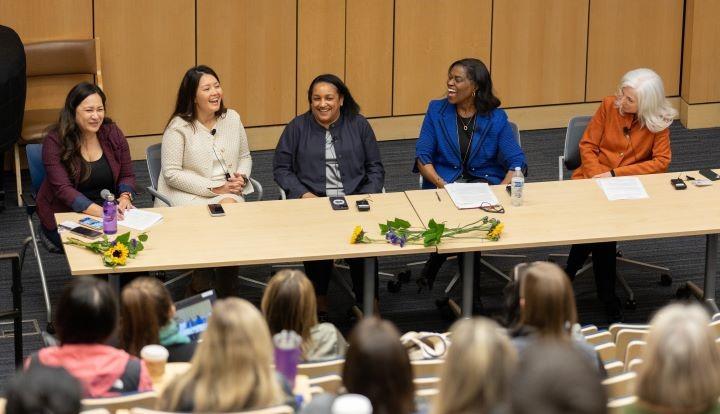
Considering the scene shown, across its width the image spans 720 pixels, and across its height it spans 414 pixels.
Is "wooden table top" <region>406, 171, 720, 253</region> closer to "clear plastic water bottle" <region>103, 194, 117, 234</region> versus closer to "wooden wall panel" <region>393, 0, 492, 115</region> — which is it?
"clear plastic water bottle" <region>103, 194, 117, 234</region>

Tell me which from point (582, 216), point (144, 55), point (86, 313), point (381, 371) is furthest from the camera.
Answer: point (144, 55)

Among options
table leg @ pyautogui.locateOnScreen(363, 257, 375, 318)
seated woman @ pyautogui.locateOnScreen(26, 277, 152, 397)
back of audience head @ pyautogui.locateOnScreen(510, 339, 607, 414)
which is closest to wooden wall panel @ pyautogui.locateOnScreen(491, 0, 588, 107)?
table leg @ pyautogui.locateOnScreen(363, 257, 375, 318)

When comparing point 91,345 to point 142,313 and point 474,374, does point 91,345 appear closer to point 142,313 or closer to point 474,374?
point 142,313

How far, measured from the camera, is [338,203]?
6.55 m

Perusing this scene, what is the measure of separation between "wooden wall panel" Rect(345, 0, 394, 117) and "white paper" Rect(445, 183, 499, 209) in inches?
112

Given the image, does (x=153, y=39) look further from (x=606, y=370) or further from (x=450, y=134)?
(x=606, y=370)

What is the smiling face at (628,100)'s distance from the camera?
708 cm

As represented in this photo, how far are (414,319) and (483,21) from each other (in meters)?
3.60

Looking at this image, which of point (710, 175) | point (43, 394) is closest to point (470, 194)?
point (710, 175)

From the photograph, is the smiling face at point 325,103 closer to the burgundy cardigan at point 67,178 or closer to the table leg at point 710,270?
the burgundy cardigan at point 67,178

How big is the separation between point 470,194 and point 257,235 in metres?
1.26

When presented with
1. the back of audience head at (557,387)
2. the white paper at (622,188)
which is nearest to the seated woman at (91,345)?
the back of audience head at (557,387)

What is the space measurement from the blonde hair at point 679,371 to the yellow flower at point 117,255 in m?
3.07

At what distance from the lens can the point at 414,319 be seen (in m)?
6.76
